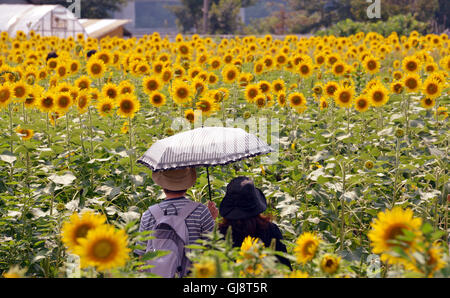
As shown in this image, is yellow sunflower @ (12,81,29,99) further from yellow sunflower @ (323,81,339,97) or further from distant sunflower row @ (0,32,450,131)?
yellow sunflower @ (323,81,339,97)

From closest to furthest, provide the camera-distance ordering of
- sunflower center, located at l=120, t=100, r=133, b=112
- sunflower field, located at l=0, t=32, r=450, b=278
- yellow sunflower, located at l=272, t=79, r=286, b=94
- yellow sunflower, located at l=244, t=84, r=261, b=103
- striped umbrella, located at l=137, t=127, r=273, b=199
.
Result: striped umbrella, located at l=137, t=127, r=273, b=199
sunflower field, located at l=0, t=32, r=450, b=278
sunflower center, located at l=120, t=100, r=133, b=112
yellow sunflower, located at l=244, t=84, r=261, b=103
yellow sunflower, located at l=272, t=79, r=286, b=94

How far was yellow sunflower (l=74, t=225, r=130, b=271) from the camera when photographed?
5.74ft

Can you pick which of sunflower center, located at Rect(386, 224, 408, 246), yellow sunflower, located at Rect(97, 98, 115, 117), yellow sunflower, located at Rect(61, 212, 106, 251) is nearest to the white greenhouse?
yellow sunflower, located at Rect(97, 98, 115, 117)

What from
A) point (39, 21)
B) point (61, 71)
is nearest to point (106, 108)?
point (61, 71)

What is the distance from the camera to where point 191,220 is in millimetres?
3057

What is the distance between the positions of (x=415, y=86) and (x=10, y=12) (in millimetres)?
22722

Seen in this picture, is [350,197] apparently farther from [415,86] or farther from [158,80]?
[158,80]

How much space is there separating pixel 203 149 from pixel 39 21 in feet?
70.7

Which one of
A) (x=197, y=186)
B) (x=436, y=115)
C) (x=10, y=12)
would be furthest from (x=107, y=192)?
(x=10, y=12)

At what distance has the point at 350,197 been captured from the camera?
12.9ft

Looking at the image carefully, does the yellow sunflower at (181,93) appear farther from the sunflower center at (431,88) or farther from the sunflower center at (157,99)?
the sunflower center at (431,88)

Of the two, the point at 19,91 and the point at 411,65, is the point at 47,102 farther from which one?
the point at 411,65

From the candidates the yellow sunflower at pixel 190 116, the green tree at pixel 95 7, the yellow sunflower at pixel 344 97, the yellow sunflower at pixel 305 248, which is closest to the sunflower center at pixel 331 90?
the yellow sunflower at pixel 344 97

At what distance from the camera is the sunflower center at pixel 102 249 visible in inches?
69.0
